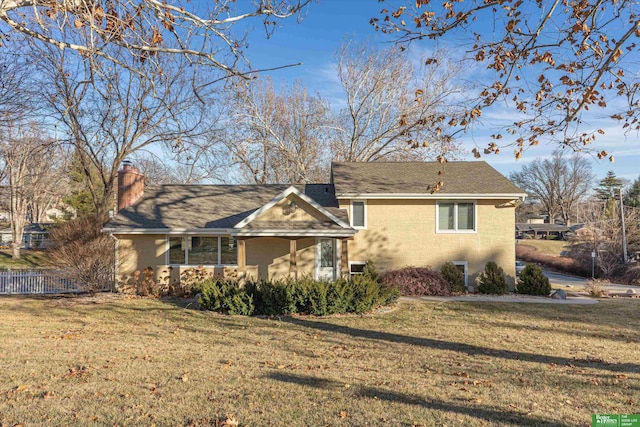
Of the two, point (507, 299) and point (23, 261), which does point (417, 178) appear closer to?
point (507, 299)

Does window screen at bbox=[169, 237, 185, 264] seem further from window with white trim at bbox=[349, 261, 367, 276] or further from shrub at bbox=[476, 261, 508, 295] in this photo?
shrub at bbox=[476, 261, 508, 295]

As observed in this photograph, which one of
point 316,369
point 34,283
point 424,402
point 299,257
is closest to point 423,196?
point 299,257

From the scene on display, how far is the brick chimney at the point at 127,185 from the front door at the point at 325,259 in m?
8.58

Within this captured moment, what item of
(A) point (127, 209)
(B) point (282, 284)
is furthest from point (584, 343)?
(A) point (127, 209)

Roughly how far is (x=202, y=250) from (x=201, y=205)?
2604 mm

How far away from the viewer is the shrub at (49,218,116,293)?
49.9 feet

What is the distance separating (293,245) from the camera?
15.6 metres

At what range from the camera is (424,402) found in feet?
17.9

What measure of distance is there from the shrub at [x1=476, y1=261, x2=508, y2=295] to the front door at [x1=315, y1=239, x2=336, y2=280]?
20.0ft

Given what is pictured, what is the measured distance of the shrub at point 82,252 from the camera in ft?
49.9

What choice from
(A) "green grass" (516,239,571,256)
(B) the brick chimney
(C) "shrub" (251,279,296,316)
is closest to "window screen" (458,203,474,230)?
(C) "shrub" (251,279,296,316)

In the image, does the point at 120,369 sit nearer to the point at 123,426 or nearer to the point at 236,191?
the point at 123,426

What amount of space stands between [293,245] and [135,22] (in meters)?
10.4

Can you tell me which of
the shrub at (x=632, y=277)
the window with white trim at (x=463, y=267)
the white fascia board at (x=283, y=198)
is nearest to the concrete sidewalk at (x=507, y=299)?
the window with white trim at (x=463, y=267)
